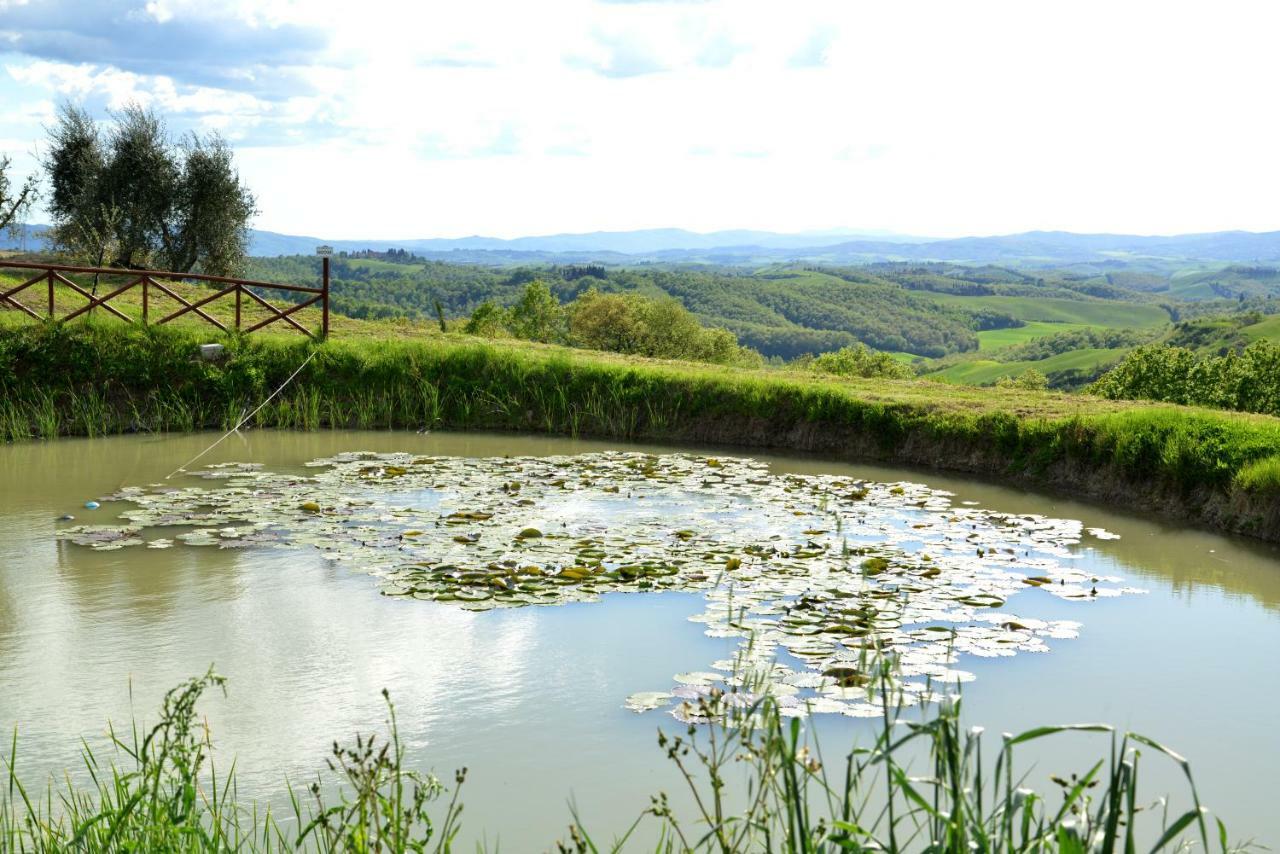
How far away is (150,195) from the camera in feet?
110

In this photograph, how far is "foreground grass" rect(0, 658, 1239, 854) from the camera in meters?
2.59

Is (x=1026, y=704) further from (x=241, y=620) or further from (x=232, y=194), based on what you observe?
(x=232, y=194)

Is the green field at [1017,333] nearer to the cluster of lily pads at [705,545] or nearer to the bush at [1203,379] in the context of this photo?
the bush at [1203,379]

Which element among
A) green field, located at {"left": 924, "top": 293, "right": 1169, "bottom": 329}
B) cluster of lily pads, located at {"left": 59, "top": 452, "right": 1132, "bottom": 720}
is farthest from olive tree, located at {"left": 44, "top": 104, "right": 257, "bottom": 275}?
green field, located at {"left": 924, "top": 293, "right": 1169, "bottom": 329}

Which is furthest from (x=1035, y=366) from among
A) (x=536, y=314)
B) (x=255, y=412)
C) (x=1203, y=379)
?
(x=255, y=412)

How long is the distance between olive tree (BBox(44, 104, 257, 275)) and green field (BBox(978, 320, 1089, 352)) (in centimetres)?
10391

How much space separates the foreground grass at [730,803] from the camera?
2588 mm

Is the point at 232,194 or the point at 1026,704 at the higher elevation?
the point at 232,194

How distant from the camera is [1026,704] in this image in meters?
6.30

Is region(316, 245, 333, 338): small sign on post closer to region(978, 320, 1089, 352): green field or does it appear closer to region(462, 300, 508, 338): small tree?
region(462, 300, 508, 338): small tree

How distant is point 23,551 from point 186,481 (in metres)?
2.95

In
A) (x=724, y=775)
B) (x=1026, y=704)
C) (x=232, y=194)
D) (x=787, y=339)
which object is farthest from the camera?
(x=787, y=339)

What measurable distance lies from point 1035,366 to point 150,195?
80900 millimetres

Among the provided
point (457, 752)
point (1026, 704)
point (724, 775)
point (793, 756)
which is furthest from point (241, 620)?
point (793, 756)
